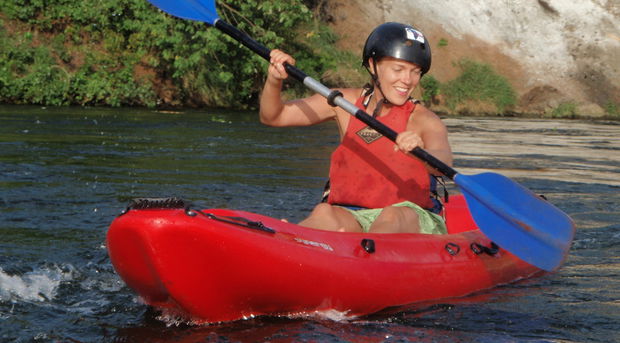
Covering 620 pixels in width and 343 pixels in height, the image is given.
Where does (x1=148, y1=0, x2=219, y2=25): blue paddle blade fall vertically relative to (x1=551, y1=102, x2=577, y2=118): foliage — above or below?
below

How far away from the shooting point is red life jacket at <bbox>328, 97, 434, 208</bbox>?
444cm

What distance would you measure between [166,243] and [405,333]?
107 cm

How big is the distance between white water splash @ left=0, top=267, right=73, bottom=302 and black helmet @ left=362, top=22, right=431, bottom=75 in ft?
6.20

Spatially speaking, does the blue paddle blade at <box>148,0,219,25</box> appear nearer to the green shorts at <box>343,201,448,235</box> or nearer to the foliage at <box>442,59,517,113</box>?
the green shorts at <box>343,201,448,235</box>

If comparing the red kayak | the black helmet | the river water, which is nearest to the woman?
the black helmet

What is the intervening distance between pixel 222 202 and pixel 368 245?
8.81 feet

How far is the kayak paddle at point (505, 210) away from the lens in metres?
4.21

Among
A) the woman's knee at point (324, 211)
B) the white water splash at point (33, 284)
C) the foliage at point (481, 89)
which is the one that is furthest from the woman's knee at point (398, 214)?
the foliage at point (481, 89)

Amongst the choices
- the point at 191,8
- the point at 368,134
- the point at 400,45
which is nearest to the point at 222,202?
the point at 191,8

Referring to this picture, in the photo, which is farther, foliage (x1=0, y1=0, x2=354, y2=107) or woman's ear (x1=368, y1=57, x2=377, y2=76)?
foliage (x1=0, y1=0, x2=354, y2=107)

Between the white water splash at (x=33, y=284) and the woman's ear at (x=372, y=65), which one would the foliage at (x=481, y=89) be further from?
the white water splash at (x=33, y=284)

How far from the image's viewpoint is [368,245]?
12.6 ft

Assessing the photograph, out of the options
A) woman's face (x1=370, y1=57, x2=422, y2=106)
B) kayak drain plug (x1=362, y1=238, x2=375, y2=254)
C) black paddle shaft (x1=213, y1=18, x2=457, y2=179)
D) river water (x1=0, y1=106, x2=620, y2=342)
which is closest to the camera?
river water (x1=0, y1=106, x2=620, y2=342)

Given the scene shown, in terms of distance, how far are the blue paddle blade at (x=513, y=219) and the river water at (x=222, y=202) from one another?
9.0 inches
